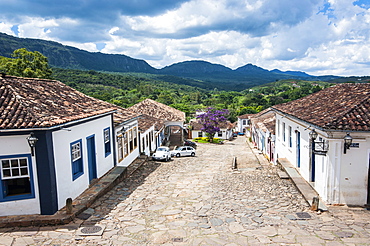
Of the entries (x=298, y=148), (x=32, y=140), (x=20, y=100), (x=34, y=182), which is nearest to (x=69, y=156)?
(x=34, y=182)

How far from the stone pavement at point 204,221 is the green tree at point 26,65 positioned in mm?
18767

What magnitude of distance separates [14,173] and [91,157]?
3.75 m

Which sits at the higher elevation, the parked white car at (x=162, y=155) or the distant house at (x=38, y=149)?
the distant house at (x=38, y=149)

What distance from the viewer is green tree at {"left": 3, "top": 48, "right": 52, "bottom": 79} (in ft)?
81.6

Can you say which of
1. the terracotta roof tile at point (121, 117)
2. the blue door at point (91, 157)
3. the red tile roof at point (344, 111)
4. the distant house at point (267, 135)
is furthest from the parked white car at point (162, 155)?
the red tile roof at point (344, 111)

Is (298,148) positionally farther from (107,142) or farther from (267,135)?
(267,135)

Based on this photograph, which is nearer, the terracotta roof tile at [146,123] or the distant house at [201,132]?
the terracotta roof tile at [146,123]

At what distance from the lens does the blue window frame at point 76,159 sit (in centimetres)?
971

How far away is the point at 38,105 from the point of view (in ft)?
29.1

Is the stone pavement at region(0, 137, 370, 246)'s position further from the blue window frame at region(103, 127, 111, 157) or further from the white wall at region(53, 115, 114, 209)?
the blue window frame at region(103, 127, 111, 157)

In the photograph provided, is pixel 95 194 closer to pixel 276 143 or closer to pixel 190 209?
pixel 190 209

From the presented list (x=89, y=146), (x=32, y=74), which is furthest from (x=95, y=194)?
(x=32, y=74)

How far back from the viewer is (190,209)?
903 centimetres

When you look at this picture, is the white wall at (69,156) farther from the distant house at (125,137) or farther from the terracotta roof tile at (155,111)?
the terracotta roof tile at (155,111)
